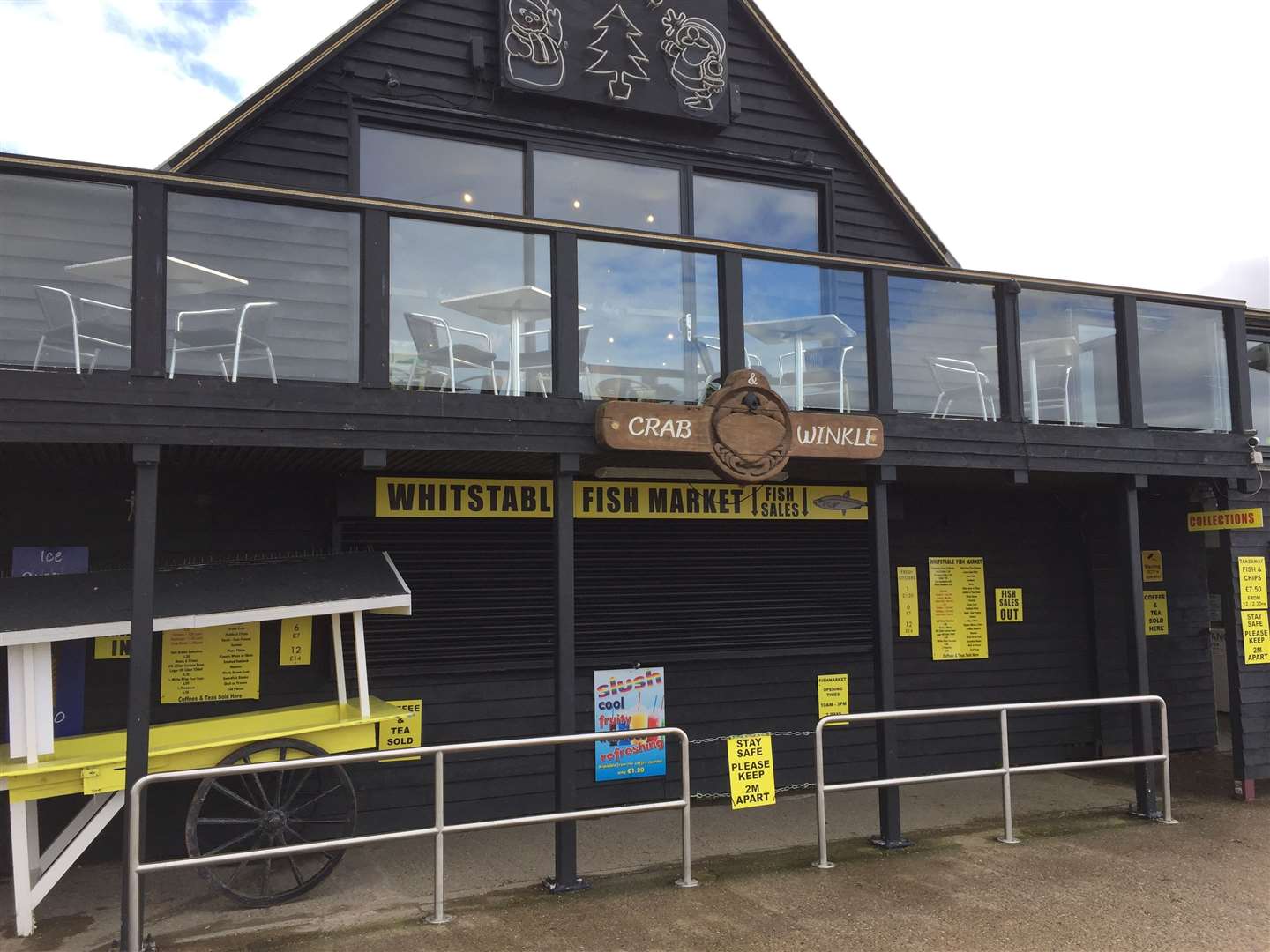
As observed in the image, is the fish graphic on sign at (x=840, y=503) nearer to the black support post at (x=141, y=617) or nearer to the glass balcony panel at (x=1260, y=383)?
the glass balcony panel at (x=1260, y=383)

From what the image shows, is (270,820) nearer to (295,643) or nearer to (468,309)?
(295,643)

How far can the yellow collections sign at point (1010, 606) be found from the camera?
8.96m

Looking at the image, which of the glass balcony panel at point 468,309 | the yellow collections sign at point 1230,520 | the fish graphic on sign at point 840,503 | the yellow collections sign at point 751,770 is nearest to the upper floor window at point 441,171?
the glass balcony panel at point 468,309

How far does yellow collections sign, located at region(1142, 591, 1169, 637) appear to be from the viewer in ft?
31.1

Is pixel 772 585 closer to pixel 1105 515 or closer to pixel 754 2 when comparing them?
pixel 1105 515

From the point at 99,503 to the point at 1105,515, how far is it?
8.54m

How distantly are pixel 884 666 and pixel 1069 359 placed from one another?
2.82m

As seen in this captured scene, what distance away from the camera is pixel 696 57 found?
28.7 feet

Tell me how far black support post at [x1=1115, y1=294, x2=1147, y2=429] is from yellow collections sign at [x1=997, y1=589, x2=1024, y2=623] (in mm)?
2259

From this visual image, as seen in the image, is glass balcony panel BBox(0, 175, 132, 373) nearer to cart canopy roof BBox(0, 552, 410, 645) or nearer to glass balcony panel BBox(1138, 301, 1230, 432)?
cart canopy roof BBox(0, 552, 410, 645)

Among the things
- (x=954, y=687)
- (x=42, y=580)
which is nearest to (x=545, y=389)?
(x=42, y=580)

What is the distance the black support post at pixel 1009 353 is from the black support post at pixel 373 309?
14.3 ft

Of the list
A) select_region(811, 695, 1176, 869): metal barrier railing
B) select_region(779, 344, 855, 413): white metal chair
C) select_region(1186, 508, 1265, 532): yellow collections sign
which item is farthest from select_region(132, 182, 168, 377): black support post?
select_region(1186, 508, 1265, 532): yellow collections sign

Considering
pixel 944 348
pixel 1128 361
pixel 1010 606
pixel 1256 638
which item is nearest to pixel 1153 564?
pixel 1010 606
